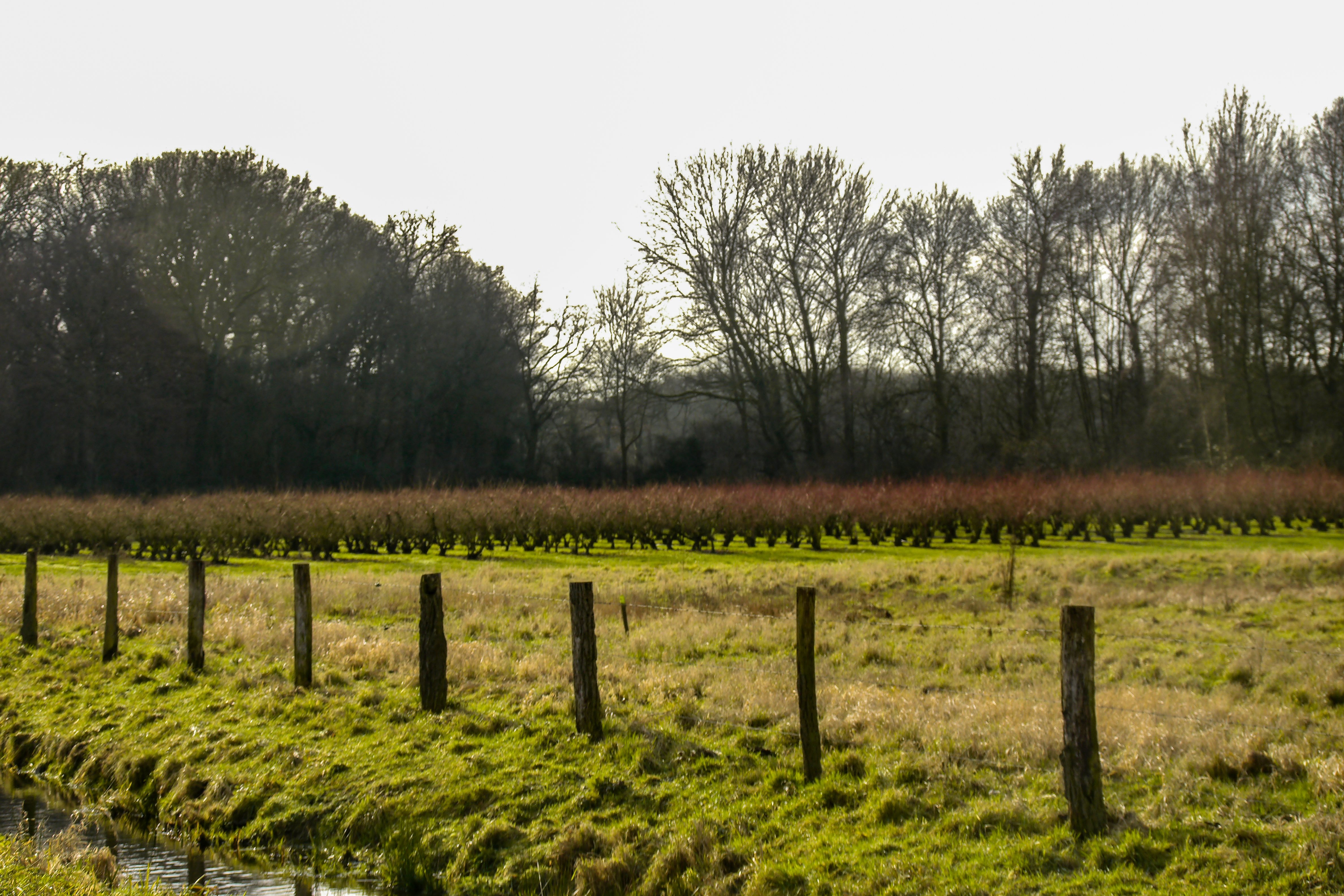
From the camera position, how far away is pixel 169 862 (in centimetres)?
718

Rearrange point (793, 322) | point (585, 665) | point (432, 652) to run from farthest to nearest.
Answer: point (793, 322)
point (432, 652)
point (585, 665)

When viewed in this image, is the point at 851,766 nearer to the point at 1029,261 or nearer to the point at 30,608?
the point at 30,608

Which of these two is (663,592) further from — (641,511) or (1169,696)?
(641,511)

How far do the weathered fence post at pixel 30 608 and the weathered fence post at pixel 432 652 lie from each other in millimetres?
6628

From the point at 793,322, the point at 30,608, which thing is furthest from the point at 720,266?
the point at 30,608

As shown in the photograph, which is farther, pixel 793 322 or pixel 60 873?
pixel 793 322

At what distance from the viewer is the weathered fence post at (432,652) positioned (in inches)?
345

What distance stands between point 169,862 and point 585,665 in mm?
3134

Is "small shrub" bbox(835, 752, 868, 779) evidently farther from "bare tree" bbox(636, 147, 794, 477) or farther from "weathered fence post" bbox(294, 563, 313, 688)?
"bare tree" bbox(636, 147, 794, 477)

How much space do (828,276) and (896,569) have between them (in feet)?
84.0

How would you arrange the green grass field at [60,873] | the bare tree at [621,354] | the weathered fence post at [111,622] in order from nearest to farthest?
the green grass field at [60,873] < the weathered fence post at [111,622] < the bare tree at [621,354]

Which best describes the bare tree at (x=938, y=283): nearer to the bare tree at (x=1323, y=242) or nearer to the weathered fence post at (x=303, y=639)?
the bare tree at (x=1323, y=242)

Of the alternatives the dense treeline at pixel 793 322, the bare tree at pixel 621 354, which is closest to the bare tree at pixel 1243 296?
the dense treeline at pixel 793 322

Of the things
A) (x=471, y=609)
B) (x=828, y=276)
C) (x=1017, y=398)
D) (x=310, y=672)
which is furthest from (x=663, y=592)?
(x=1017, y=398)
